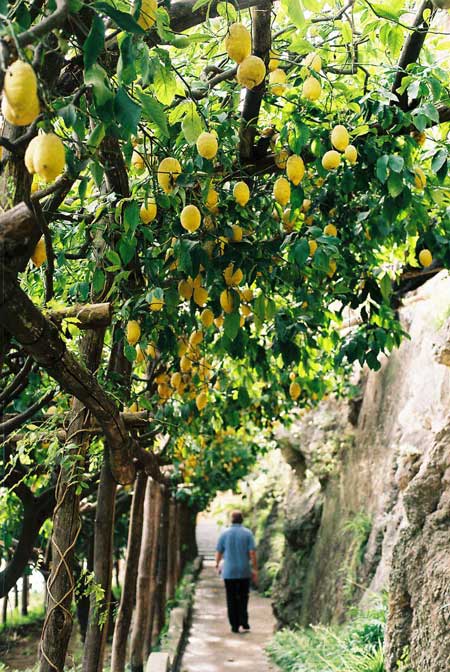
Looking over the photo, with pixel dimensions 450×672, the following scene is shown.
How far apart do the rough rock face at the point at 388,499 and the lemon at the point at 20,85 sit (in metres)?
3.70

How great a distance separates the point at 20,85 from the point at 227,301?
1.77m

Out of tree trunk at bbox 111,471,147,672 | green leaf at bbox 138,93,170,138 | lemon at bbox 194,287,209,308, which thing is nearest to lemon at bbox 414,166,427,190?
lemon at bbox 194,287,209,308

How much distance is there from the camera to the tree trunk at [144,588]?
6.81m

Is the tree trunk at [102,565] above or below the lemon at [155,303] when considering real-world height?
below

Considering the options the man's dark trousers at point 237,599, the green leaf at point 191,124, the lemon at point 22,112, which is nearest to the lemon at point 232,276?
the green leaf at point 191,124

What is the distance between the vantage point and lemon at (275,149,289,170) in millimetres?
3076

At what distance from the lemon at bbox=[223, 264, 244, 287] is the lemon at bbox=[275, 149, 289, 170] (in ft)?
1.61

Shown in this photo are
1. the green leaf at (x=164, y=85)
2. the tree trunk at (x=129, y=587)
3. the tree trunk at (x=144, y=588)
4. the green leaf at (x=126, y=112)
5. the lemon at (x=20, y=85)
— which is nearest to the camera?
the lemon at (x=20, y=85)

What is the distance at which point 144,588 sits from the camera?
24.7ft

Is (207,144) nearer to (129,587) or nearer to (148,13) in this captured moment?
(148,13)

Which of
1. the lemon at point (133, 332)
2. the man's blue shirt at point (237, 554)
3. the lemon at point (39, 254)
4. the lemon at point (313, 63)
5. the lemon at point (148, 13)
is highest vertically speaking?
the lemon at point (313, 63)

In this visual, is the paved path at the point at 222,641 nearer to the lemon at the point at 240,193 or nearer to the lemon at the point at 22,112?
the lemon at the point at 240,193

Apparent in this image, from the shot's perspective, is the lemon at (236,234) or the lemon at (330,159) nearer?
the lemon at (330,159)

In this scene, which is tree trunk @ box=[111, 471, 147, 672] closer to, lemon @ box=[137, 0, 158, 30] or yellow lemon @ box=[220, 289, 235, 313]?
yellow lemon @ box=[220, 289, 235, 313]
